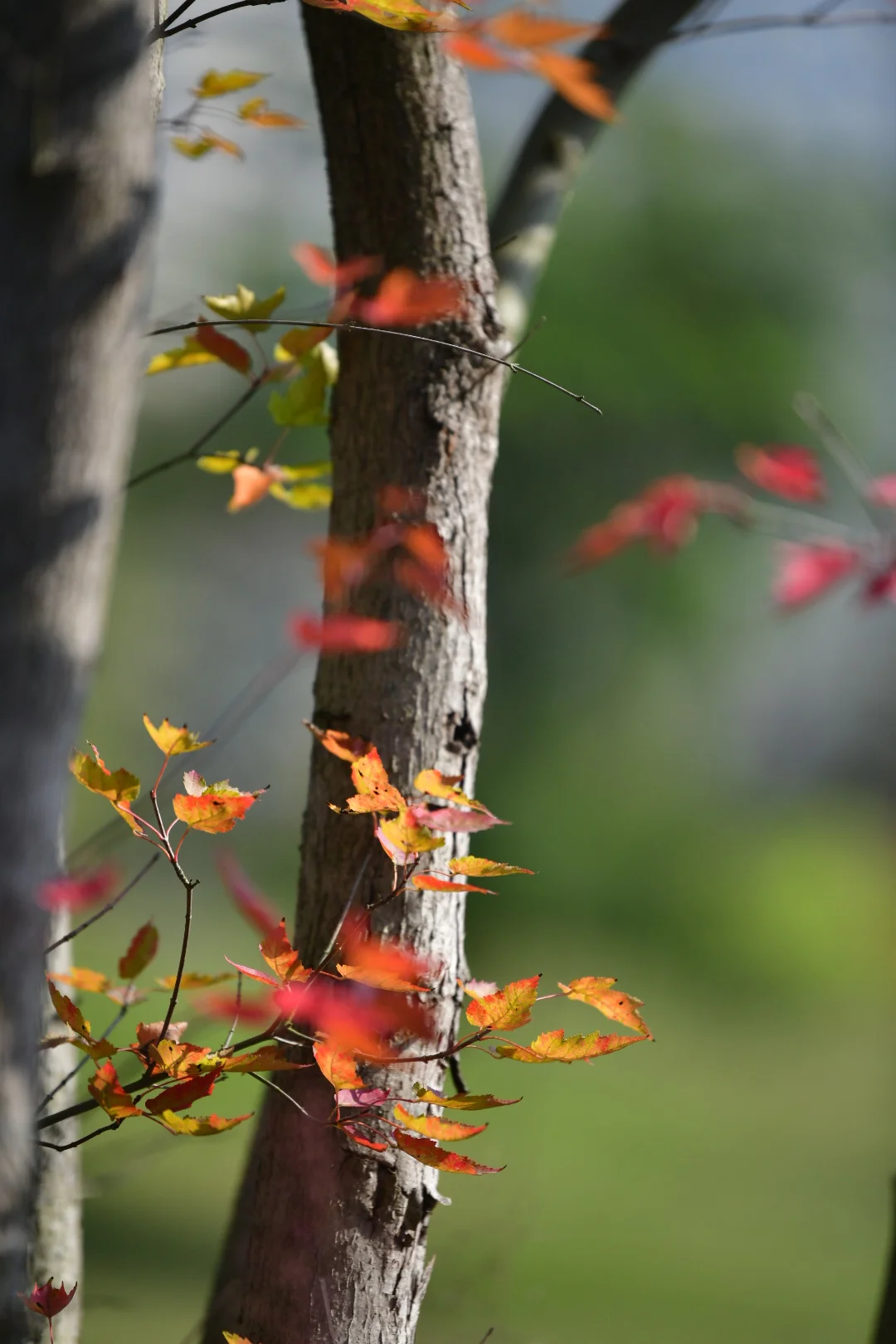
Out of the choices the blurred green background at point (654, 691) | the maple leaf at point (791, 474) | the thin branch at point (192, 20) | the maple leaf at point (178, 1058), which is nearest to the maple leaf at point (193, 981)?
the maple leaf at point (178, 1058)

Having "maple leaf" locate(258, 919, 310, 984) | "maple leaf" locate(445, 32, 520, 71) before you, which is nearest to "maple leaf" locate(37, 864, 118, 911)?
"maple leaf" locate(258, 919, 310, 984)

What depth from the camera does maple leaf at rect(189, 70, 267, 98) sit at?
831 millimetres

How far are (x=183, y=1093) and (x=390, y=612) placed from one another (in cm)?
35

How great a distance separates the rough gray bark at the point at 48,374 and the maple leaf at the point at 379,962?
228 mm

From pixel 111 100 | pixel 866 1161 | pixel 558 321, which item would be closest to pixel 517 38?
pixel 111 100

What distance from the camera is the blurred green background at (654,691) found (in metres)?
3.87

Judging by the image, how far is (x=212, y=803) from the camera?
1.94 ft

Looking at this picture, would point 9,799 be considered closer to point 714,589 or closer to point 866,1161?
point 866,1161

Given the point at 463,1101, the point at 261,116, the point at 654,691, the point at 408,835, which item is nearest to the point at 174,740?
the point at 408,835

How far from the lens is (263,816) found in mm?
5117

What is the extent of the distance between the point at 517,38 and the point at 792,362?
462 centimetres

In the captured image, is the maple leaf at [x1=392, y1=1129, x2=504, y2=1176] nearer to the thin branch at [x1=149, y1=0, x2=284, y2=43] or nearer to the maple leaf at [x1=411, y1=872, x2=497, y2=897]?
the maple leaf at [x1=411, y1=872, x2=497, y2=897]

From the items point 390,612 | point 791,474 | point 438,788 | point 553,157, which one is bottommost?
point 438,788

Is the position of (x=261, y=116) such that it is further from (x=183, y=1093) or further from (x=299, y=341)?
(x=183, y=1093)
